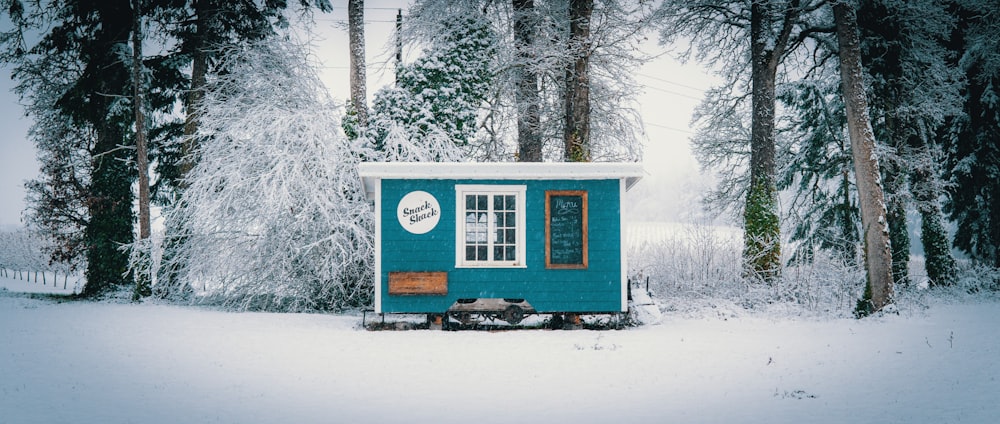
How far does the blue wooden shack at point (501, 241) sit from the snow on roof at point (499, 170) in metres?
0.02

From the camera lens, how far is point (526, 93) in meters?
18.0

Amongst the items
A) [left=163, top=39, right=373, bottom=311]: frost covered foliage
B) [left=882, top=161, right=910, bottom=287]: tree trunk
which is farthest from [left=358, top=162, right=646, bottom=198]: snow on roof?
[left=882, top=161, right=910, bottom=287]: tree trunk

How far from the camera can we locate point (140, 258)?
615 inches

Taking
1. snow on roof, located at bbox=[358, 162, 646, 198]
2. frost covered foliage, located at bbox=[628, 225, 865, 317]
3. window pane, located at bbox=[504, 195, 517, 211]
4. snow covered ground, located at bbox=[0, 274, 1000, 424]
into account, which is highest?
snow on roof, located at bbox=[358, 162, 646, 198]

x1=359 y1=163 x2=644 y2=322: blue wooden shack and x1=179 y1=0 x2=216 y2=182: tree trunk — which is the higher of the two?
x1=179 y1=0 x2=216 y2=182: tree trunk

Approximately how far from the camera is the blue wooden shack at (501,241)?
413 inches

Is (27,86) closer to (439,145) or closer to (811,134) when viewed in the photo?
(439,145)

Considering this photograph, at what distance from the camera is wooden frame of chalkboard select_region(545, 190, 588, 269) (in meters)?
10.6

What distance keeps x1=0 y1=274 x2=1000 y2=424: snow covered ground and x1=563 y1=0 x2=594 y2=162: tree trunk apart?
516cm

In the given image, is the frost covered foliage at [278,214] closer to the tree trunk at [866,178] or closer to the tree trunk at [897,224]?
the tree trunk at [866,178]

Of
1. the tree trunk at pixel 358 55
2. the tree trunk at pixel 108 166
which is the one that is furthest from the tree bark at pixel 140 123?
the tree trunk at pixel 358 55

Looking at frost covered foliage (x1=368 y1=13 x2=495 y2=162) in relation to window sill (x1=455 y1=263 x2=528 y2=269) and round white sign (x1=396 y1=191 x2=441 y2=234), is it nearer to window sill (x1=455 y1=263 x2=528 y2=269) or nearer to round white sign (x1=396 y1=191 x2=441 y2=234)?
round white sign (x1=396 y1=191 x2=441 y2=234)

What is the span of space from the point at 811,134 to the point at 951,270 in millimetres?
4820

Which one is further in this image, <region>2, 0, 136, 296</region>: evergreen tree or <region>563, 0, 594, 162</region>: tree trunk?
<region>2, 0, 136, 296</region>: evergreen tree
